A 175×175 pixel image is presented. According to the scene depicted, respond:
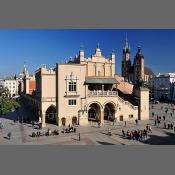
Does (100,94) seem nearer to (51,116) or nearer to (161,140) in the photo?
(51,116)

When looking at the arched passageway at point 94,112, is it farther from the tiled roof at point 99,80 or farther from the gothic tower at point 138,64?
the gothic tower at point 138,64

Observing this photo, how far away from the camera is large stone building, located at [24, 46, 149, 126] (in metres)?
40.1

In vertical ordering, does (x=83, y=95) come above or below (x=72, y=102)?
above

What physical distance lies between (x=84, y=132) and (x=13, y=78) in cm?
11808

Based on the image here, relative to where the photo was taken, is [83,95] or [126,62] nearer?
[83,95]

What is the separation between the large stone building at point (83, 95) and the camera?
4006cm

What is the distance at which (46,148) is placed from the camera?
25.9 meters

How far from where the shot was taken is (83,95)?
41.6 meters

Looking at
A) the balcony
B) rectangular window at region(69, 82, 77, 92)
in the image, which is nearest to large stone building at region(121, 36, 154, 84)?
the balcony

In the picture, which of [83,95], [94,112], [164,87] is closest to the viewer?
[83,95]

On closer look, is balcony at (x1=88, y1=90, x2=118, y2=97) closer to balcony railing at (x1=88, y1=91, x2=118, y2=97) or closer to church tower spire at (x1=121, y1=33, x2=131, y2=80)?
balcony railing at (x1=88, y1=91, x2=118, y2=97)

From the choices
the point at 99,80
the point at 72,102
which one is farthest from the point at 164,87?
the point at 72,102

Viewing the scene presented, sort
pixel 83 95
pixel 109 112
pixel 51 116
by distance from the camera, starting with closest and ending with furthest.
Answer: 1. pixel 83 95
2. pixel 51 116
3. pixel 109 112

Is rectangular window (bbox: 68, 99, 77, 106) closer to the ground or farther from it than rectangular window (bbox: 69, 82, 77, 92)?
closer to the ground
